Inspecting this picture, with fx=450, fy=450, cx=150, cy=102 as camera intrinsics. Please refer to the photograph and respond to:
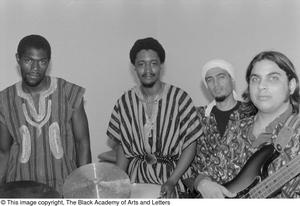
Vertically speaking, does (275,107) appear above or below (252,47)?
below

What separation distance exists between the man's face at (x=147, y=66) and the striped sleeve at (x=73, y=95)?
0.34m

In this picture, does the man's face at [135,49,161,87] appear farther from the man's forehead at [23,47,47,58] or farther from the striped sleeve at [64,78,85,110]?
the man's forehead at [23,47,47,58]

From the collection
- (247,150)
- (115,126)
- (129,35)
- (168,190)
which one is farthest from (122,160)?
(129,35)

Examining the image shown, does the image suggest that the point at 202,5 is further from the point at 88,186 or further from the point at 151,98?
the point at 88,186

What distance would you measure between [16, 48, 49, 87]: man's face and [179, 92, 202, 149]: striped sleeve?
2.50 feet

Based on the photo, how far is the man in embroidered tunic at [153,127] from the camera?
240 centimetres

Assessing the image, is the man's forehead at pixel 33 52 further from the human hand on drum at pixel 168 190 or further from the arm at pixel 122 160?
the human hand on drum at pixel 168 190

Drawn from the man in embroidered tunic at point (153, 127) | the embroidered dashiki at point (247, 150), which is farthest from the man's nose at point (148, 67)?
the embroidered dashiki at point (247, 150)

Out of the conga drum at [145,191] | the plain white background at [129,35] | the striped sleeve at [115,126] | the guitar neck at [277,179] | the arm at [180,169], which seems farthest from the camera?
the plain white background at [129,35]

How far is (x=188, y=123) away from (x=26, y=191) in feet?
3.07

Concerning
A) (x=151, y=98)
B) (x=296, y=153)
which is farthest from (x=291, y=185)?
(x=151, y=98)

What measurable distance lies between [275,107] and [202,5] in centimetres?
199

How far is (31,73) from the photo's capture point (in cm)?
232

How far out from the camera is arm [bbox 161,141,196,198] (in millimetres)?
2102
